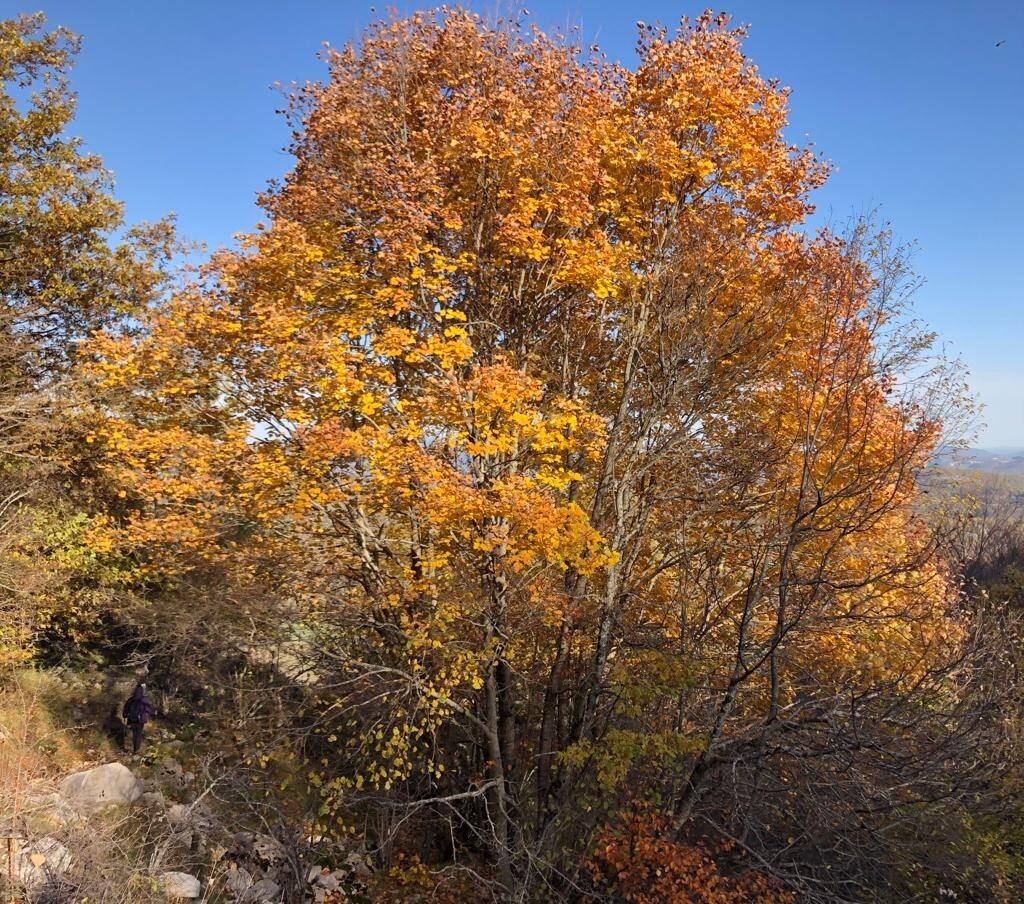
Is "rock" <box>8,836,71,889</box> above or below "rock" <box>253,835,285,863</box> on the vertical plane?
above

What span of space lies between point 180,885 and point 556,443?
7428 millimetres

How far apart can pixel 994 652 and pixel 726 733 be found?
391 cm

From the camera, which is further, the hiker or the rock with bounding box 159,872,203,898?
the hiker

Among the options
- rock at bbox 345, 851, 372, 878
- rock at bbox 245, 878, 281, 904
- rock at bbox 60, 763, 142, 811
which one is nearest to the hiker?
rock at bbox 60, 763, 142, 811

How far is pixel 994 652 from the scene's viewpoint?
7770 millimetres

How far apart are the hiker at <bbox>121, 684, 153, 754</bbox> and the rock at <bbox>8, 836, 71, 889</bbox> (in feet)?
24.4

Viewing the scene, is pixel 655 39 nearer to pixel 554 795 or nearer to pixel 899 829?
pixel 554 795

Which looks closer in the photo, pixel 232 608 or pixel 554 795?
pixel 554 795

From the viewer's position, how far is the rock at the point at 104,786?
959 centimetres

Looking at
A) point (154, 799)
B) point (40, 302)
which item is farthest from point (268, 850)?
point (40, 302)

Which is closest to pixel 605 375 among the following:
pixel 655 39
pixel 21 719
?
pixel 655 39

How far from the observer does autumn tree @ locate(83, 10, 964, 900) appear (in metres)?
8.04

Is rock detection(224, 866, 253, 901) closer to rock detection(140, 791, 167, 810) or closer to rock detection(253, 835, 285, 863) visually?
rock detection(253, 835, 285, 863)

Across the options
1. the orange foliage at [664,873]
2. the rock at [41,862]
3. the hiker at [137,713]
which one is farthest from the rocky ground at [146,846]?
the orange foliage at [664,873]
